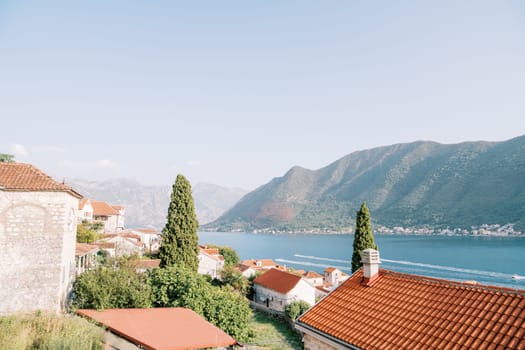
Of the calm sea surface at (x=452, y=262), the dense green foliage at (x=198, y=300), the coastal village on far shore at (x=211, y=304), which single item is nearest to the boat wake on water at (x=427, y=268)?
the calm sea surface at (x=452, y=262)

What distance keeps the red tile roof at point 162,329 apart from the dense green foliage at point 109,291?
15.3 ft

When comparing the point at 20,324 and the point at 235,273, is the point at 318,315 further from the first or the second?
the point at 235,273

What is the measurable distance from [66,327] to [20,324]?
5.63 ft

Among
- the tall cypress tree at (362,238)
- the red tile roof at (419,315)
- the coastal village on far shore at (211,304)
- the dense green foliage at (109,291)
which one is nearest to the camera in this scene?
the red tile roof at (419,315)

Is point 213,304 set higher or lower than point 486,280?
higher

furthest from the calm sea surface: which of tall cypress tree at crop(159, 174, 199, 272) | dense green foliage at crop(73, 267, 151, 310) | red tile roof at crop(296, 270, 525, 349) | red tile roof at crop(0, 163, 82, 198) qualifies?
red tile roof at crop(0, 163, 82, 198)

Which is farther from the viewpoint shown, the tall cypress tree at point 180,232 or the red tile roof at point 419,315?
the tall cypress tree at point 180,232

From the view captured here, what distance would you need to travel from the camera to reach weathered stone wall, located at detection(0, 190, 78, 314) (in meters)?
15.5

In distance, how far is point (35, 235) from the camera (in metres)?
16.0

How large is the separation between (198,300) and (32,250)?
9289 mm

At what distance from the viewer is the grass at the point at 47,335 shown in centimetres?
809

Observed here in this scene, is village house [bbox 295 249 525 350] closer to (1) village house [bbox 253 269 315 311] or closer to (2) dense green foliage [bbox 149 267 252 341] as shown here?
(2) dense green foliage [bbox 149 267 252 341]

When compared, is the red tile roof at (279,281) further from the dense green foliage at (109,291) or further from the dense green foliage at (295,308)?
the dense green foliage at (109,291)

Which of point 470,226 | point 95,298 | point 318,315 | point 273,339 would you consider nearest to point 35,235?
point 95,298
